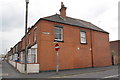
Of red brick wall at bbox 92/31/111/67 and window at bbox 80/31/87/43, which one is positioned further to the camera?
red brick wall at bbox 92/31/111/67

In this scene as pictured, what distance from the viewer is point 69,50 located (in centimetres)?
1475

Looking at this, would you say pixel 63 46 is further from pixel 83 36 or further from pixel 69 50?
pixel 83 36

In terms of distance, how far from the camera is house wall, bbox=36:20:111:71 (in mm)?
12867

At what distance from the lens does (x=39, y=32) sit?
13.3 meters

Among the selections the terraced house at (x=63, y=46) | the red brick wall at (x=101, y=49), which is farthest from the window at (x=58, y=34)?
the red brick wall at (x=101, y=49)

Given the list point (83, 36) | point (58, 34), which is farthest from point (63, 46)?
point (83, 36)

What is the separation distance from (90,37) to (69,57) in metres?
5.54

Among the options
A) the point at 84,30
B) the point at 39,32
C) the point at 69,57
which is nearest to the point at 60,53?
the point at 69,57

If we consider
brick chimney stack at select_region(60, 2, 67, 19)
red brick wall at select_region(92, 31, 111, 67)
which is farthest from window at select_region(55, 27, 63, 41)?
red brick wall at select_region(92, 31, 111, 67)

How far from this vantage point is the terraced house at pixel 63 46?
12812mm

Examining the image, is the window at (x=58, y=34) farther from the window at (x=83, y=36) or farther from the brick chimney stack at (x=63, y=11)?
the window at (x=83, y=36)

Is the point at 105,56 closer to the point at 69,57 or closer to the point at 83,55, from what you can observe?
the point at 83,55

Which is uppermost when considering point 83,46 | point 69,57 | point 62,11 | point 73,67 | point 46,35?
point 62,11

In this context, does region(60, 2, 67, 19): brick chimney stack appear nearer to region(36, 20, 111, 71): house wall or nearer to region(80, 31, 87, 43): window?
region(36, 20, 111, 71): house wall
